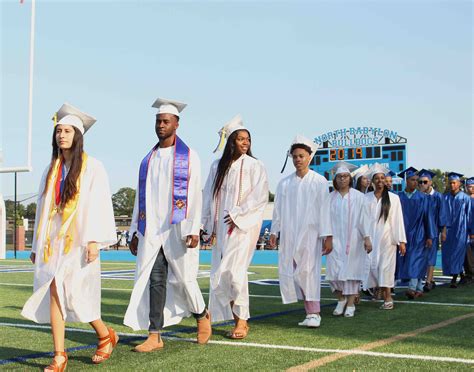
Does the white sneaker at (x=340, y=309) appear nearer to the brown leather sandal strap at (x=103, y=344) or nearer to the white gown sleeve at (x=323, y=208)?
the white gown sleeve at (x=323, y=208)

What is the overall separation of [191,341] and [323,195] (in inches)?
90.3

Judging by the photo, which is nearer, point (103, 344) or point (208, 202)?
point (103, 344)

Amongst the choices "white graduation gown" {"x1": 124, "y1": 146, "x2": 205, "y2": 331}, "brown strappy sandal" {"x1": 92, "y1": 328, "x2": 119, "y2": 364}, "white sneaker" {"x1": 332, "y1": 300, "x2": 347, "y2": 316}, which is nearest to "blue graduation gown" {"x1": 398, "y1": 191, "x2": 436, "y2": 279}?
"white sneaker" {"x1": 332, "y1": 300, "x2": 347, "y2": 316}

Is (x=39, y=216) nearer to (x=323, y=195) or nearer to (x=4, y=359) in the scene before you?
(x=4, y=359)

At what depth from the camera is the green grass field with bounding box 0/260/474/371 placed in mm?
5363

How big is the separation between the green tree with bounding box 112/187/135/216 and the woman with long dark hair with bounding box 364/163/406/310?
260 ft

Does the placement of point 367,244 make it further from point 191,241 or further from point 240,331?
point 191,241

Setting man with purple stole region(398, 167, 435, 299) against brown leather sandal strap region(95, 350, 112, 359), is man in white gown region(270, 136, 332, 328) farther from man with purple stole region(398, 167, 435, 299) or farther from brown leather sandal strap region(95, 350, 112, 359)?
man with purple stole region(398, 167, 435, 299)

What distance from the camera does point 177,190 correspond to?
20.7 feet

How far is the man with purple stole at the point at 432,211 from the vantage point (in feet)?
40.4

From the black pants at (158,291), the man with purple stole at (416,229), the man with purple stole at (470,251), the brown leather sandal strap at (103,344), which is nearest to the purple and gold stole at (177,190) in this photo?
the black pants at (158,291)

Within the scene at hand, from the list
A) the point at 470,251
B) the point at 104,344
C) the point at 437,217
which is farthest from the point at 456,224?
the point at 104,344

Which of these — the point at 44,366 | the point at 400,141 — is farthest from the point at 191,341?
the point at 400,141

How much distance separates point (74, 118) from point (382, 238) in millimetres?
5900
